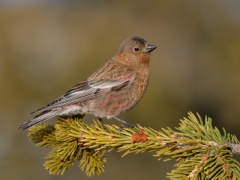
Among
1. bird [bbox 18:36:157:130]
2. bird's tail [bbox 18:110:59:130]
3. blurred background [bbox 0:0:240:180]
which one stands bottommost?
bird's tail [bbox 18:110:59:130]

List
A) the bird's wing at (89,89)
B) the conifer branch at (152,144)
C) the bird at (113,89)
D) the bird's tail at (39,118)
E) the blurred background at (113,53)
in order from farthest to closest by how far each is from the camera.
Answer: the blurred background at (113,53) → the bird at (113,89) → the bird's wing at (89,89) → the bird's tail at (39,118) → the conifer branch at (152,144)

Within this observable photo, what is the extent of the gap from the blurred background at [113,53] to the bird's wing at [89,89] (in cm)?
355

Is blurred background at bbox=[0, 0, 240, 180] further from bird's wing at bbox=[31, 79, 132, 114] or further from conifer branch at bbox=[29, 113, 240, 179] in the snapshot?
conifer branch at bbox=[29, 113, 240, 179]

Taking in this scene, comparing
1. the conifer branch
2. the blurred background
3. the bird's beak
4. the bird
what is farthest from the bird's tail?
the blurred background

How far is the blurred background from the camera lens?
36.3 feet

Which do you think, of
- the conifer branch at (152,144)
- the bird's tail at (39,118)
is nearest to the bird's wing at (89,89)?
the bird's tail at (39,118)

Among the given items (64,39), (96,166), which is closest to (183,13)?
(64,39)

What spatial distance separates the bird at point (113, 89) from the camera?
6309mm

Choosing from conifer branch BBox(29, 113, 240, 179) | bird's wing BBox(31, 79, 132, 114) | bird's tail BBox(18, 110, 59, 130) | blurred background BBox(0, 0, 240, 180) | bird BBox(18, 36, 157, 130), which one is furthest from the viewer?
blurred background BBox(0, 0, 240, 180)

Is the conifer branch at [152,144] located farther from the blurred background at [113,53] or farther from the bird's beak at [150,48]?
the blurred background at [113,53]

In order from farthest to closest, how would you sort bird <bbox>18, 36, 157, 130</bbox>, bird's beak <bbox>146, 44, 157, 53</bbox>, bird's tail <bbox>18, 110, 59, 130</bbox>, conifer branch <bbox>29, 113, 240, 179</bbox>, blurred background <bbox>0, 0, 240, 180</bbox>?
blurred background <bbox>0, 0, 240, 180</bbox> < bird's beak <bbox>146, 44, 157, 53</bbox> < bird <bbox>18, 36, 157, 130</bbox> < bird's tail <bbox>18, 110, 59, 130</bbox> < conifer branch <bbox>29, 113, 240, 179</bbox>

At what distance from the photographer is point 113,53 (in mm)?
12211

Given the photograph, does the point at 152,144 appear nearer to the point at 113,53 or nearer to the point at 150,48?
the point at 150,48

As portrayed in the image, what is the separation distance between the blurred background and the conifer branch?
5.59 meters
